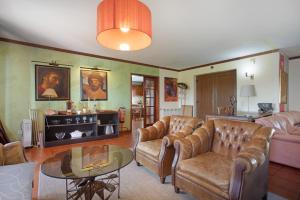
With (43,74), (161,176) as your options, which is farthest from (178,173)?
(43,74)

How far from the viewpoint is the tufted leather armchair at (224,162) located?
1.50 meters

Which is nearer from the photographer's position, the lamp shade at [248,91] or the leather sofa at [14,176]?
the leather sofa at [14,176]

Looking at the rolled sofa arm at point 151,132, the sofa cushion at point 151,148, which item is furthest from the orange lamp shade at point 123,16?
the rolled sofa arm at point 151,132

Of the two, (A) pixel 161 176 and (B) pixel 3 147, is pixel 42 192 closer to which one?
(B) pixel 3 147

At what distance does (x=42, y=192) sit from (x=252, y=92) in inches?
203

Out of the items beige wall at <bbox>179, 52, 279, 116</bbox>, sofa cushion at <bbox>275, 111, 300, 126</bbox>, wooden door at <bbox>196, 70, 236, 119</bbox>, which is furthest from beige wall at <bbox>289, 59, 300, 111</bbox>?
wooden door at <bbox>196, 70, 236, 119</bbox>

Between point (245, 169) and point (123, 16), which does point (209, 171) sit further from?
point (123, 16)

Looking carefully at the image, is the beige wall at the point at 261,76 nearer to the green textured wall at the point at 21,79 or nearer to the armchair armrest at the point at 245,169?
the armchair armrest at the point at 245,169

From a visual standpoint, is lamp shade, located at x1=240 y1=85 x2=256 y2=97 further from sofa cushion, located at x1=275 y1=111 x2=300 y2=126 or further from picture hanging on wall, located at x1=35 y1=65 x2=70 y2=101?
picture hanging on wall, located at x1=35 y1=65 x2=70 y2=101

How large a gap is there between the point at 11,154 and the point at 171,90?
6.01 m

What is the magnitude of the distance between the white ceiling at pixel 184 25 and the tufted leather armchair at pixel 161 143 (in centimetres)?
181

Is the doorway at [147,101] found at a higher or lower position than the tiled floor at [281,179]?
higher

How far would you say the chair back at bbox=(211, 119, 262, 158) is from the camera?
2090 millimetres

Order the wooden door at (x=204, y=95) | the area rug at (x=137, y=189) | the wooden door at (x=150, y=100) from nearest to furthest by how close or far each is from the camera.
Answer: the area rug at (x=137, y=189) < the wooden door at (x=204, y=95) < the wooden door at (x=150, y=100)
